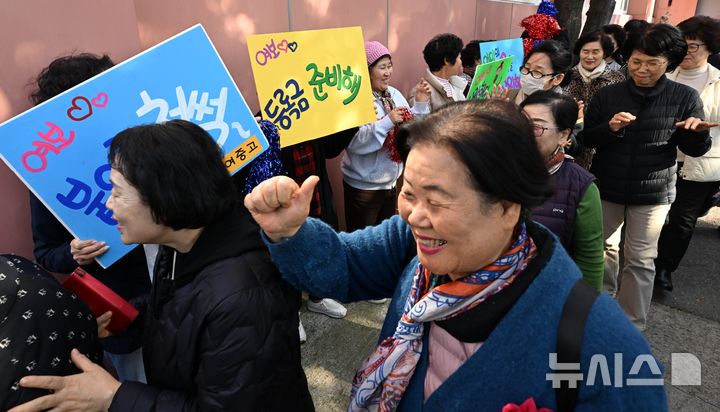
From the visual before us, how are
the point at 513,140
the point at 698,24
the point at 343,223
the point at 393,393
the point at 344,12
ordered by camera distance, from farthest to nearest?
the point at 343,223 < the point at 344,12 < the point at 698,24 < the point at 393,393 < the point at 513,140

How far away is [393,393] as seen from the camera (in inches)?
Result: 46.2

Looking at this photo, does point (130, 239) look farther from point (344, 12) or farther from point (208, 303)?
point (344, 12)

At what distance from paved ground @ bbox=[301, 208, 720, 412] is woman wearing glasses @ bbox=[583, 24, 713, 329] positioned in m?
0.37

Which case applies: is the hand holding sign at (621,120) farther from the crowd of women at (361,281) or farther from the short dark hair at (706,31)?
the short dark hair at (706,31)

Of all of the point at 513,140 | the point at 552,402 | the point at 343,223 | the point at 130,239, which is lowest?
the point at 343,223

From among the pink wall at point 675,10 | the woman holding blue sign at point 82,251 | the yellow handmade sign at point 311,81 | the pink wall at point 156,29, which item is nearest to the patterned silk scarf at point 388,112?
the yellow handmade sign at point 311,81

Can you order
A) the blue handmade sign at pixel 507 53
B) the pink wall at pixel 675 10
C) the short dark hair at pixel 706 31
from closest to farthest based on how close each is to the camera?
the short dark hair at pixel 706 31 → the blue handmade sign at pixel 507 53 → the pink wall at pixel 675 10

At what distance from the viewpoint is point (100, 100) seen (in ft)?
5.77

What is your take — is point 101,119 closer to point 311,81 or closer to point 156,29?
point 156,29

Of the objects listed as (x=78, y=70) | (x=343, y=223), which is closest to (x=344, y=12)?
(x=343, y=223)

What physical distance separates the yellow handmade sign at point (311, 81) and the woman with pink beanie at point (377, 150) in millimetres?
352

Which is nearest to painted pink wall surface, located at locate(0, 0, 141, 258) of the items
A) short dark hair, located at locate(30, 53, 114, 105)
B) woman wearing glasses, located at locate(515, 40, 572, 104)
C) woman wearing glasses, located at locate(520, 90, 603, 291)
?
short dark hair, located at locate(30, 53, 114, 105)

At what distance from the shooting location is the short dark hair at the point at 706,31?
3.65 metres

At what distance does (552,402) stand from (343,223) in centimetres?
366
